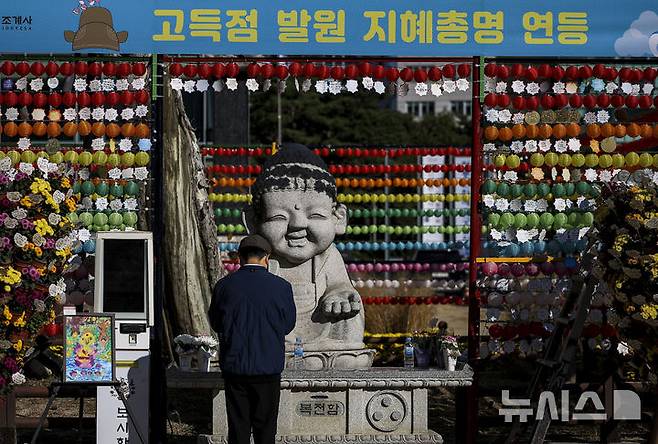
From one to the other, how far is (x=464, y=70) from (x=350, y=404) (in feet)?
10.9

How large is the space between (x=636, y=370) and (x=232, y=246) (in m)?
8.82

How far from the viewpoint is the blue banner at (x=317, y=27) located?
9758 millimetres

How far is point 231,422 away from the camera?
25.9ft

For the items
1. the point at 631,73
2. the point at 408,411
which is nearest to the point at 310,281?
the point at 408,411

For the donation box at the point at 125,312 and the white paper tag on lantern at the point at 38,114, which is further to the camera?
the white paper tag on lantern at the point at 38,114

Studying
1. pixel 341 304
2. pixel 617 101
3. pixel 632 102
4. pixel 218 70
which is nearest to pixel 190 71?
pixel 218 70

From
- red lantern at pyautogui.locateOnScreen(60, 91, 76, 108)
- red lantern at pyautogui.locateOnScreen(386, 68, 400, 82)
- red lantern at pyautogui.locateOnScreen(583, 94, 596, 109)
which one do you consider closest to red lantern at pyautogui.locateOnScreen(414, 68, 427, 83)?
red lantern at pyautogui.locateOnScreen(386, 68, 400, 82)

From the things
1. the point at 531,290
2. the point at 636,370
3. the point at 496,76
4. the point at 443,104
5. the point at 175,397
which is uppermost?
the point at 443,104

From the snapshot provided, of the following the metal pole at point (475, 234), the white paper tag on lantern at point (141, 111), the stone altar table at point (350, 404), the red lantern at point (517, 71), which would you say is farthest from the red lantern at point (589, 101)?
the white paper tag on lantern at point (141, 111)

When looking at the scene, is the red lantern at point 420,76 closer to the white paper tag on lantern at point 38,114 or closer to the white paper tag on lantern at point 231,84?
the white paper tag on lantern at point 231,84

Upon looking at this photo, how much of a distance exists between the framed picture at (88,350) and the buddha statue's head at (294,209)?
164 cm

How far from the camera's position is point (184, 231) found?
481 inches

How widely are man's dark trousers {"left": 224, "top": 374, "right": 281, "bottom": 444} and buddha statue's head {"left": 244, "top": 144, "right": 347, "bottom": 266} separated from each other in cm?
181

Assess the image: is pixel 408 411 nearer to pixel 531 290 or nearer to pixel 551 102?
pixel 531 290
